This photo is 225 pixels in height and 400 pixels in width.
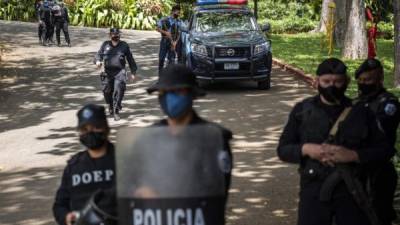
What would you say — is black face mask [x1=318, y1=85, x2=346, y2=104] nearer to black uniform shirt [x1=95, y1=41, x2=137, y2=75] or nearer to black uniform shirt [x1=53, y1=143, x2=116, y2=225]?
black uniform shirt [x1=53, y1=143, x2=116, y2=225]

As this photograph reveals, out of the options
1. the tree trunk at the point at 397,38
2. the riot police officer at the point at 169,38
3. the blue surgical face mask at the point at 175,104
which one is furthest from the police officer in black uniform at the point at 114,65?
the blue surgical face mask at the point at 175,104

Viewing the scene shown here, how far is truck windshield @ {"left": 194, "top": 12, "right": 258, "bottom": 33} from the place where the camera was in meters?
17.2

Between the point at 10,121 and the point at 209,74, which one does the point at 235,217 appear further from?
the point at 209,74

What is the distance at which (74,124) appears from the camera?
1327cm

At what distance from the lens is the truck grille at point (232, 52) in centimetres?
1609

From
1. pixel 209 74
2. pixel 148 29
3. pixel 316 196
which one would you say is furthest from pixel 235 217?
pixel 148 29

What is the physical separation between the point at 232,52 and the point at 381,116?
35.7 feet

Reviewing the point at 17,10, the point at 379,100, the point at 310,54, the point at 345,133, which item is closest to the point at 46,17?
the point at 310,54

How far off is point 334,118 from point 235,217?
3233 millimetres

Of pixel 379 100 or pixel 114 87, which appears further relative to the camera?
pixel 114 87

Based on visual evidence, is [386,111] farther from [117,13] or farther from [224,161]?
[117,13]

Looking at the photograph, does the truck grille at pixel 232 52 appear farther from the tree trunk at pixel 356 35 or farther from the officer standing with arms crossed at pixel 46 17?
the officer standing with arms crossed at pixel 46 17

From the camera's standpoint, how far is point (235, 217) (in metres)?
7.66

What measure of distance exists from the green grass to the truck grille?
95.9 inches
